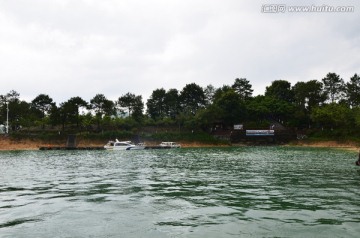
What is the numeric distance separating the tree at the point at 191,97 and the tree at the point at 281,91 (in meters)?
28.4

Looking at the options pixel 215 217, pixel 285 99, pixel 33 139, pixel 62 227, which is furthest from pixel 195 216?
pixel 285 99

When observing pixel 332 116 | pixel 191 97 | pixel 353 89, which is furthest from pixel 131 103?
pixel 353 89

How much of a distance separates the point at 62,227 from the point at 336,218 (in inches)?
402

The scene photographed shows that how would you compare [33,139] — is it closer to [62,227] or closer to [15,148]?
[15,148]

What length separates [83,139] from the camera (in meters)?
108

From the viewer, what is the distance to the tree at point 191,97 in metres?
145

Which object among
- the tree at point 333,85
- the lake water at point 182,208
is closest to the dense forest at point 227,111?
the tree at point 333,85

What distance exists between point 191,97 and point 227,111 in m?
29.2

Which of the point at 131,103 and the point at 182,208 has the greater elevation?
the point at 131,103

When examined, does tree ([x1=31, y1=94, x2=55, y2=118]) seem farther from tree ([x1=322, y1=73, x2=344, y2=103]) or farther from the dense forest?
tree ([x1=322, y1=73, x2=344, y2=103])

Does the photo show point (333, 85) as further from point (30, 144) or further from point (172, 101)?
point (30, 144)

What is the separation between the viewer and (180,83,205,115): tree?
145 m

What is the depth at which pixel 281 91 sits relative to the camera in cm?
13950

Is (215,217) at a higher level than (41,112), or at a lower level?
lower
